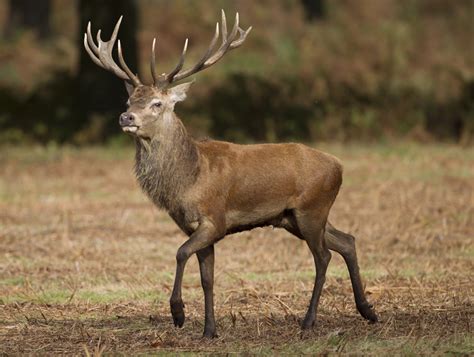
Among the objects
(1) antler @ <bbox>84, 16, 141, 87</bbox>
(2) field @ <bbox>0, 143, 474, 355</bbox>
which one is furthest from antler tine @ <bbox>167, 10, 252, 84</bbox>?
(2) field @ <bbox>0, 143, 474, 355</bbox>

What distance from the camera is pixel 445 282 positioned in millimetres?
10695

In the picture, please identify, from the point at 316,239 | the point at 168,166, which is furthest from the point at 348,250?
the point at 168,166

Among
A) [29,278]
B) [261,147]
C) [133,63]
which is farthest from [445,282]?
[133,63]

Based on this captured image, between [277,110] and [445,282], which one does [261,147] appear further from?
[277,110]

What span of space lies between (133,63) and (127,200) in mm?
6136

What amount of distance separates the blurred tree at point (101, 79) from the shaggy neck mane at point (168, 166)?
12.4 meters

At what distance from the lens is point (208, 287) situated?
28.9 feet

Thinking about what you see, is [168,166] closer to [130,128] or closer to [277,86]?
[130,128]

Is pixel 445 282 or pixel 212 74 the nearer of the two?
pixel 445 282

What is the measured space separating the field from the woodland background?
3.37 m

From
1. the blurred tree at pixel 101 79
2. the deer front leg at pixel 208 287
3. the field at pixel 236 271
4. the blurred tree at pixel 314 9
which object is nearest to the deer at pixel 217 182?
the deer front leg at pixel 208 287

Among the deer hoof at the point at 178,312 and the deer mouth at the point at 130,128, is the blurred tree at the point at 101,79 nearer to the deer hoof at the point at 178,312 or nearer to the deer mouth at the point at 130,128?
the deer mouth at the point at 130,128

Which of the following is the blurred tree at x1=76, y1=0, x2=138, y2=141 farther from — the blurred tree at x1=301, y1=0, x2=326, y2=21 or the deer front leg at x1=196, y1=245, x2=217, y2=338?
the deer front leg at x1=196, y1=245, x2=217, y2=338

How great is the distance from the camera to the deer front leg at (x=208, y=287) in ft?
28.3
